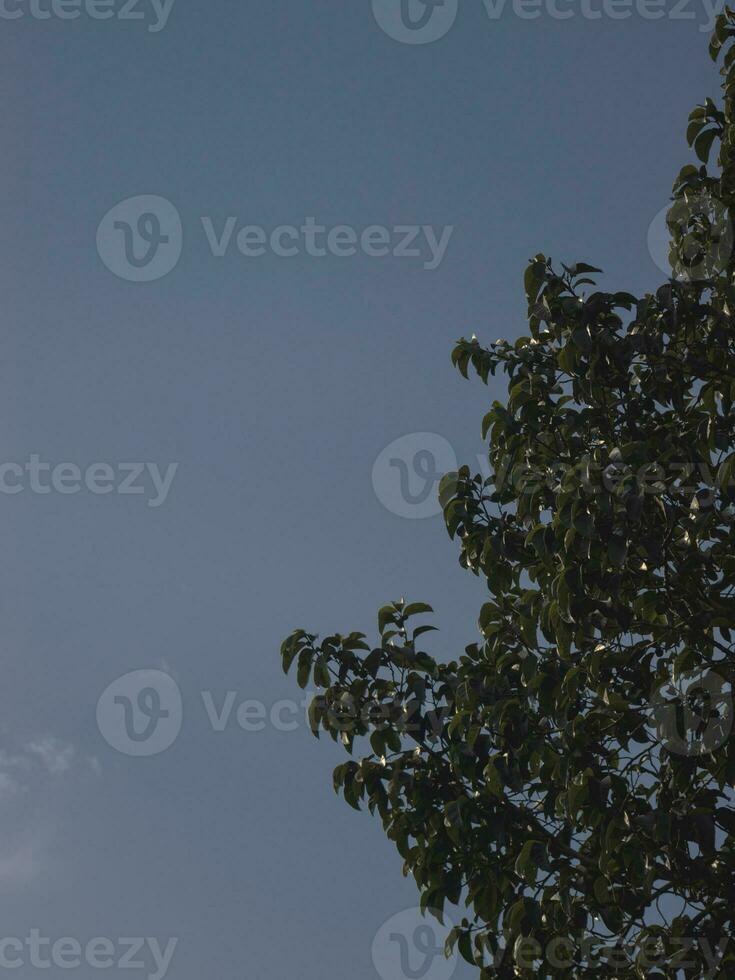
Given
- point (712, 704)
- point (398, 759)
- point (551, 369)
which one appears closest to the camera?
point (712, 704)

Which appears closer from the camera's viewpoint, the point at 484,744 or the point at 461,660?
the point at 484,744

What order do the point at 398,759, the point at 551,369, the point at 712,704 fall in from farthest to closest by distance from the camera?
the point at 551,369, the point at 398,759, the point at 712,704

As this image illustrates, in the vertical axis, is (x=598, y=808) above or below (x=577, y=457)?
below

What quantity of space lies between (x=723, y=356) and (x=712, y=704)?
7.93 feet

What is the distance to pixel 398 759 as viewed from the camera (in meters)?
7.18

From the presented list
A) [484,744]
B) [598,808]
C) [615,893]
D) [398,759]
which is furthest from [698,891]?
[398,759]

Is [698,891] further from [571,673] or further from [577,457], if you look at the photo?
[577,457]

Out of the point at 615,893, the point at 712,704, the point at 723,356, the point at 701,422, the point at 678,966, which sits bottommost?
the point at 678,966

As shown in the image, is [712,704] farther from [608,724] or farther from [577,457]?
[577,457]

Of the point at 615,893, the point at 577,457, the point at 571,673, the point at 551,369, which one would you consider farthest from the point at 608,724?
the point at 551,369

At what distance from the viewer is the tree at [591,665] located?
248 inches

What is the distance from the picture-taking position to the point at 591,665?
6.55 metres

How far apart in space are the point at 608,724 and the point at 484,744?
74 cm

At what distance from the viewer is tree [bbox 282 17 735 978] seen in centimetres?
629
